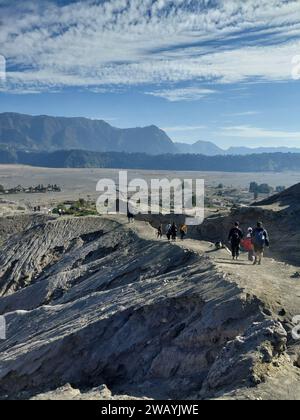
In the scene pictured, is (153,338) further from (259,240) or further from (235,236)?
(235,236)

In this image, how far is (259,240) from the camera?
2094 centimetres

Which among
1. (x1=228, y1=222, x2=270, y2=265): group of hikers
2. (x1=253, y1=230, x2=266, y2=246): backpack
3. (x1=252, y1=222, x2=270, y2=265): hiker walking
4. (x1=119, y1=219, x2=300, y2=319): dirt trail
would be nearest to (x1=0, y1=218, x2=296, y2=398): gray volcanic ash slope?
(x1=119, y1=219, x2=300, y2=319): dirt trail

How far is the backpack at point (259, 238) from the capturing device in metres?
20.7

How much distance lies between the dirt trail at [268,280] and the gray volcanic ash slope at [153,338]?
0.37 meters

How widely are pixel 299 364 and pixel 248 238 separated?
10.2 meters

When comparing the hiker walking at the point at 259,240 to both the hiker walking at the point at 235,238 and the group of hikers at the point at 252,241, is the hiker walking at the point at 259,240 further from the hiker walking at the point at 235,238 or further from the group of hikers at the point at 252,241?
the hiker walking at the point at 235,238

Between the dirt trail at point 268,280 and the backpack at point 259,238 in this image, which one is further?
the backpack at point 259,238

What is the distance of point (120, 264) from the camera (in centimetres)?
2944

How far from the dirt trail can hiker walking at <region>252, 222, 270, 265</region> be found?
0.43m

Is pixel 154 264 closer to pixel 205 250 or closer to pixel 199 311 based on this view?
pixel 205 250

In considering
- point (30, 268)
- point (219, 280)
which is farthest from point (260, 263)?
point (30, 268)

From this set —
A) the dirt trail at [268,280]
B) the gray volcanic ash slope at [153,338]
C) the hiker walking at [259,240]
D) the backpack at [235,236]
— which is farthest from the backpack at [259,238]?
the gray volcanic ash slope at [153,338]

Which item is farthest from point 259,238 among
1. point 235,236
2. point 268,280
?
point 268,280
